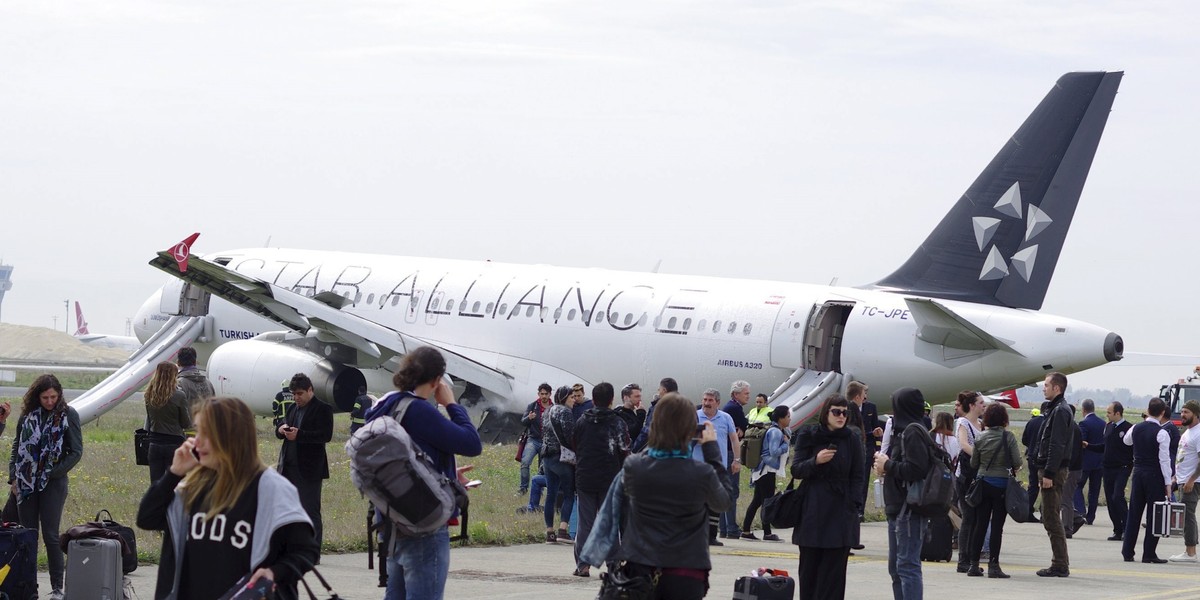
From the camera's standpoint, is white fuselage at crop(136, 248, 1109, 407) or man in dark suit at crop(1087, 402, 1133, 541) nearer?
man in dark suit at crop(1087, 402, 1133, 541)

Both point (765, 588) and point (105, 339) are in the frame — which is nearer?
point (765, 588)

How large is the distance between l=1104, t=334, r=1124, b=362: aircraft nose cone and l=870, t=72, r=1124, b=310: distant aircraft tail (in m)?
1.92

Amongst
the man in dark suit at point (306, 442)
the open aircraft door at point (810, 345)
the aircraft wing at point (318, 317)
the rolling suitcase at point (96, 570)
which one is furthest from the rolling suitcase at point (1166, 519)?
the aircraft wing at point (318, 317)

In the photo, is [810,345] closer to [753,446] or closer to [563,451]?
[753,446]

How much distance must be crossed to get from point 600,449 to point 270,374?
1574 cm

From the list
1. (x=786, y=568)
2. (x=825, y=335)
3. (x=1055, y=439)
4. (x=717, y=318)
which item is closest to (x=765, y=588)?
(x=786, y=568)

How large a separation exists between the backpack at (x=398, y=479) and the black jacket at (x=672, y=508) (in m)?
0.96

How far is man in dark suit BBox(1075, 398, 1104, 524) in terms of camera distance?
65.3ft

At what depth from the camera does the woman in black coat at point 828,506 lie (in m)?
9.92

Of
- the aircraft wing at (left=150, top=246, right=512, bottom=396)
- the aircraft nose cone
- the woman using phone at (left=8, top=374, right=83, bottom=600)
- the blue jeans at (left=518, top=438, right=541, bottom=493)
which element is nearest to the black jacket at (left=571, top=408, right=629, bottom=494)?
the woman using phone at (left=8, top=374, right=83, bottom=600)

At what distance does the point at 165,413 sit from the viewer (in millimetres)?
13000

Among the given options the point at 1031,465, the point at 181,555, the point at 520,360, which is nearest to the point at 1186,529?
the point at 1031,465

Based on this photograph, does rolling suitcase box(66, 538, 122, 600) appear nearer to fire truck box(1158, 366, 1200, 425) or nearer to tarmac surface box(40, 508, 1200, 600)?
tarmac surface box(40, 508, 1200, 600)

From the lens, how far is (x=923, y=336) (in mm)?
23953
